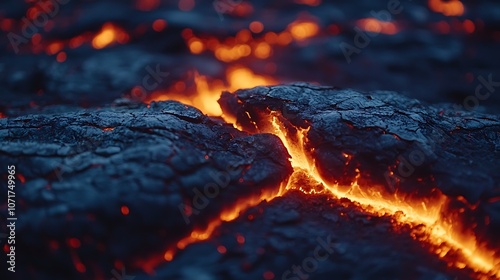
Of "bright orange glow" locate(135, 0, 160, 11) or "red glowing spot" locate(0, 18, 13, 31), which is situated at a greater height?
"bright orange glow" locate(135, 0, 160, 11)

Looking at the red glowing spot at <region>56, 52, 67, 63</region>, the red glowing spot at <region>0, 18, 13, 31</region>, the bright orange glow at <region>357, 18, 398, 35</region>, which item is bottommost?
the red glowing spot at <region>56, 52, 67, 63</region>

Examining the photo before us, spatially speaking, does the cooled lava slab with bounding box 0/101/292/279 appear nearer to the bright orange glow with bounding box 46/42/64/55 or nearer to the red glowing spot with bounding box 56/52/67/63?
the red glowing spot with bounding box 56/52/67/63

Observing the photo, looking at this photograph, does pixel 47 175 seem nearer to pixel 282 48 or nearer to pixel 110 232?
pixel 110 232

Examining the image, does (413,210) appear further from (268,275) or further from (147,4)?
(147,4)

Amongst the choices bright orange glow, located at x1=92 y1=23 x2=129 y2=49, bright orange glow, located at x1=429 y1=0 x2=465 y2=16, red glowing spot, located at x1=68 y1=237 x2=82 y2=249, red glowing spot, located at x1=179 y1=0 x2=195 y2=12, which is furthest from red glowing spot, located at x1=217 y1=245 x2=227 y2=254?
bright orange glow, located at x1=429 y1=0 x2=465 y2=16

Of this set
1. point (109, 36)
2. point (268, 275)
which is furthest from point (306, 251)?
point (109, 36)

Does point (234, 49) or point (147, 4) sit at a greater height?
point (147, 4)

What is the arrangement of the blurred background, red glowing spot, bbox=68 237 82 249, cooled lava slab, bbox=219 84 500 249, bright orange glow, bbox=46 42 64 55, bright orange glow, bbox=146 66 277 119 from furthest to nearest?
bright orange glow, bbox=46 42 64 55 < the blurred background < bright orange glow, bbox=146 66 277 119 < cooled lava slab, bbox=219 84 500 249 < red glowing spot, bbox=68 237 82 249
